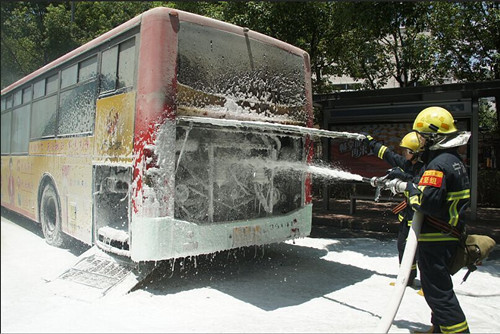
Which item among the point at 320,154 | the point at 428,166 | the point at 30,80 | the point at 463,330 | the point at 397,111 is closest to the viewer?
the point at 463,330

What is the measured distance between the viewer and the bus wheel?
6.41 m

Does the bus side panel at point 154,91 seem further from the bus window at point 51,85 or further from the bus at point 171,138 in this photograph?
the bus window at point 51,85

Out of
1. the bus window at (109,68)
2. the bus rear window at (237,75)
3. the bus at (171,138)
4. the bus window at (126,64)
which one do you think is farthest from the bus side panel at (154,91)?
the bus window at (109,68)

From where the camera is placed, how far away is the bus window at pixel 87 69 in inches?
217

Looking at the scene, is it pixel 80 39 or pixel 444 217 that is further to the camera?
pixel 80 39

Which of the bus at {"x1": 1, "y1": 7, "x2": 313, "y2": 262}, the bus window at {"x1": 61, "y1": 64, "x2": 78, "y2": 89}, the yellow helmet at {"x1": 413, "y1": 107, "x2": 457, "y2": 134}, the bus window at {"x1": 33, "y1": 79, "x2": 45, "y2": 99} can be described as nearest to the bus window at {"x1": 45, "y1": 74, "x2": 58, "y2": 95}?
the bus at {"x1": 1, "y1": 7, "x2": 313, "y2": 262}

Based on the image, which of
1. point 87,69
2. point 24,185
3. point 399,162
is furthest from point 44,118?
point 399,162

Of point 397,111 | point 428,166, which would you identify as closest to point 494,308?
point 428,166

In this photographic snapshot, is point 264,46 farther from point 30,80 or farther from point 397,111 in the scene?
point 397,111

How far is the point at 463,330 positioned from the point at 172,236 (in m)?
2.81

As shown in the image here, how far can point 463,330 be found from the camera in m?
3.22

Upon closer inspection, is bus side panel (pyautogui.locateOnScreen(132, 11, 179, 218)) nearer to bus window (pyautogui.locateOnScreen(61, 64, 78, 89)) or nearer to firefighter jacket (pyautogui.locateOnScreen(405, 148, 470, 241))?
bus window (pyautogui.locateOnScreen(61, 64, 78, 89))

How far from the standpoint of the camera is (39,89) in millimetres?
6789

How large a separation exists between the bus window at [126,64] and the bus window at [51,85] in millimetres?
2036
